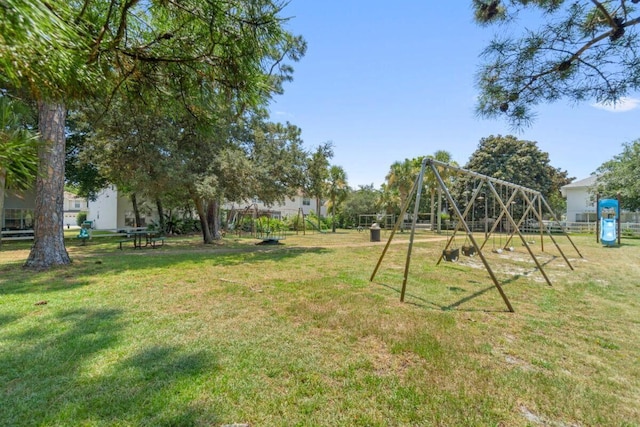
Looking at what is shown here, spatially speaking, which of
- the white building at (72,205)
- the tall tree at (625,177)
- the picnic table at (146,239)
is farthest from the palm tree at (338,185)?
the white building at (72,205)

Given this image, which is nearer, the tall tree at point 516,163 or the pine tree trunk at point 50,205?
the pine tree trunk at point 50,205

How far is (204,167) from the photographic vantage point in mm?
12641

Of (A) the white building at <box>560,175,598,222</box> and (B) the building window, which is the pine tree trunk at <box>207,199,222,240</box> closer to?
(B) the building window

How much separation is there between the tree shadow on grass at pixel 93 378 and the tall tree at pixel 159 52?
68.8 inches

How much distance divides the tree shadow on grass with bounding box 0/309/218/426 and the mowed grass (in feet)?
0.05

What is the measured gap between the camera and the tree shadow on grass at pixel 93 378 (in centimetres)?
218

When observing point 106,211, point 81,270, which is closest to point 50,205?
point 81,270

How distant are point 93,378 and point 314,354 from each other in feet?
6.64

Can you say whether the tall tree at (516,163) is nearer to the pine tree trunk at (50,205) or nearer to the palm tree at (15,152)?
the pine tree trunk at (50,205)

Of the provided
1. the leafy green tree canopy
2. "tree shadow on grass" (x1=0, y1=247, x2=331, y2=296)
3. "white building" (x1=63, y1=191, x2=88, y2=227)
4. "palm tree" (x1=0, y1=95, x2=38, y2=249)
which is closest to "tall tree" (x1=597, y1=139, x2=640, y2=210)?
the leafy green tree canopy

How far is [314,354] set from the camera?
3.20 metres

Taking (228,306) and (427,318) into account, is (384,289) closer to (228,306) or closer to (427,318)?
(427,318)

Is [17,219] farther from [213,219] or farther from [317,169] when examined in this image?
[317,169]

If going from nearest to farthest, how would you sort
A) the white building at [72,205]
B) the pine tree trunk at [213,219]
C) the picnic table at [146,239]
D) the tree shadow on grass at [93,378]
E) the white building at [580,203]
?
the tree shadow on grass at [93,378] → the picnic table at [146,239] → the pine tree trunk at [213,219] → the white building at [580,203] → the white building at [72,205]
